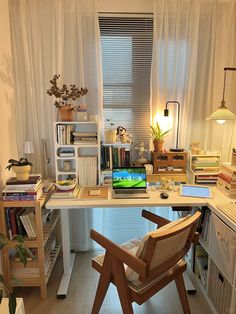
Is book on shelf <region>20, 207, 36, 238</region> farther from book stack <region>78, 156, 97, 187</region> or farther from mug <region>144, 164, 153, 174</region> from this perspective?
mug <region>144, 164, 153, 174</region>

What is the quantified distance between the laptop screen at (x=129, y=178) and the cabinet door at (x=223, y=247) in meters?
0.62

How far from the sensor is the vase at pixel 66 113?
2.16 meters

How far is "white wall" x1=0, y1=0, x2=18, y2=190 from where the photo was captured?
2.00 m

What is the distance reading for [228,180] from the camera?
2.05 meters

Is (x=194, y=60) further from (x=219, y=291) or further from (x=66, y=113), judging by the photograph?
(x=219, y=291)

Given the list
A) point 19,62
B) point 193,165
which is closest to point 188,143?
point 193,165

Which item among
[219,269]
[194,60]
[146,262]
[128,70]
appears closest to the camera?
[146,262]

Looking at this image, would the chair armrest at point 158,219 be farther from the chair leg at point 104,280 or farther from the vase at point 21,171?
the vase at point 21,171

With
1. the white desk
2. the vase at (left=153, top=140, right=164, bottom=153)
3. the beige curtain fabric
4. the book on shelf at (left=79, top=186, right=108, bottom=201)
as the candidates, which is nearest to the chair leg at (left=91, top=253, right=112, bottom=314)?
the white desk

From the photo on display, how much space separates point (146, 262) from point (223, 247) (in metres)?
0.60

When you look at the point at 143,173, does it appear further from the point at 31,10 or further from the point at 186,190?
the point at 31,10

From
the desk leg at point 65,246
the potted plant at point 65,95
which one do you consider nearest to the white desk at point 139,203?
the desk leg at point 65,246

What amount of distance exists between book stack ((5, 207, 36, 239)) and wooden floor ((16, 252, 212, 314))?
0.50 m

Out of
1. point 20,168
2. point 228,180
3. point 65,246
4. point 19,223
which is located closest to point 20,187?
point 20,168
